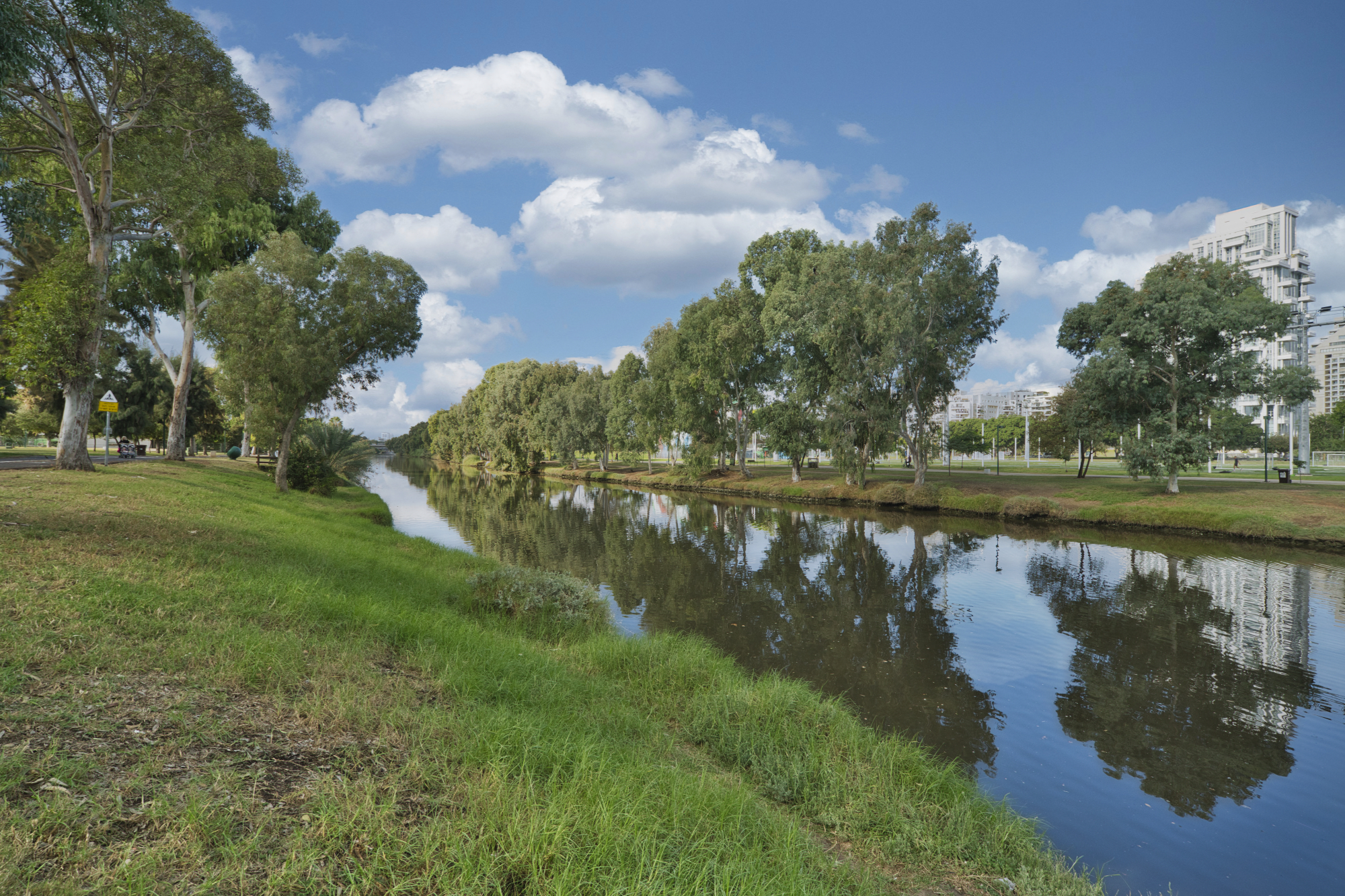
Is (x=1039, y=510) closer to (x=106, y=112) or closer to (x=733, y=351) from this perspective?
(x=733, y=351)

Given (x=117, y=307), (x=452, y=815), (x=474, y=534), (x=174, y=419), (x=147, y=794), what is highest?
(x=117, y=307)

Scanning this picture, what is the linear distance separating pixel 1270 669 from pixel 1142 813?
6900mm

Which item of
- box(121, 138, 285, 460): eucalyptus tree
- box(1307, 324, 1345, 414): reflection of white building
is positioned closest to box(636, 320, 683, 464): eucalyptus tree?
box(121, 138, 285, 460): eucalyptus tree

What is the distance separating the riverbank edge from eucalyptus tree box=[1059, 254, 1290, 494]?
2.97 metres

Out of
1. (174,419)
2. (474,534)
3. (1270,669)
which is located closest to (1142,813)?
(1270,669)

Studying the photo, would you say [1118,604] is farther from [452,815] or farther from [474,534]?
[474,534]

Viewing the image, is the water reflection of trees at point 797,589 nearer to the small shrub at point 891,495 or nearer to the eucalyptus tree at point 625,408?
the small shrub at point 891,495

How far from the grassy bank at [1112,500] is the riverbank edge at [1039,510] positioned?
4cm

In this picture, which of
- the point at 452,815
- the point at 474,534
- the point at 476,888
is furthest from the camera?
the point at 474,534

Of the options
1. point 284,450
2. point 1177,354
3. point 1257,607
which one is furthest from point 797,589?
point 1177,354

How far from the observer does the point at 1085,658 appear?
11.5m

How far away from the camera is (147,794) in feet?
11.1

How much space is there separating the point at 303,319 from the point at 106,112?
323 inches

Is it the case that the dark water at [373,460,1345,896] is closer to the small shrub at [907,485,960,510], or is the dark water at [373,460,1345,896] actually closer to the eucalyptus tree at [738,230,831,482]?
the small shrub at [907,485,960,510]
